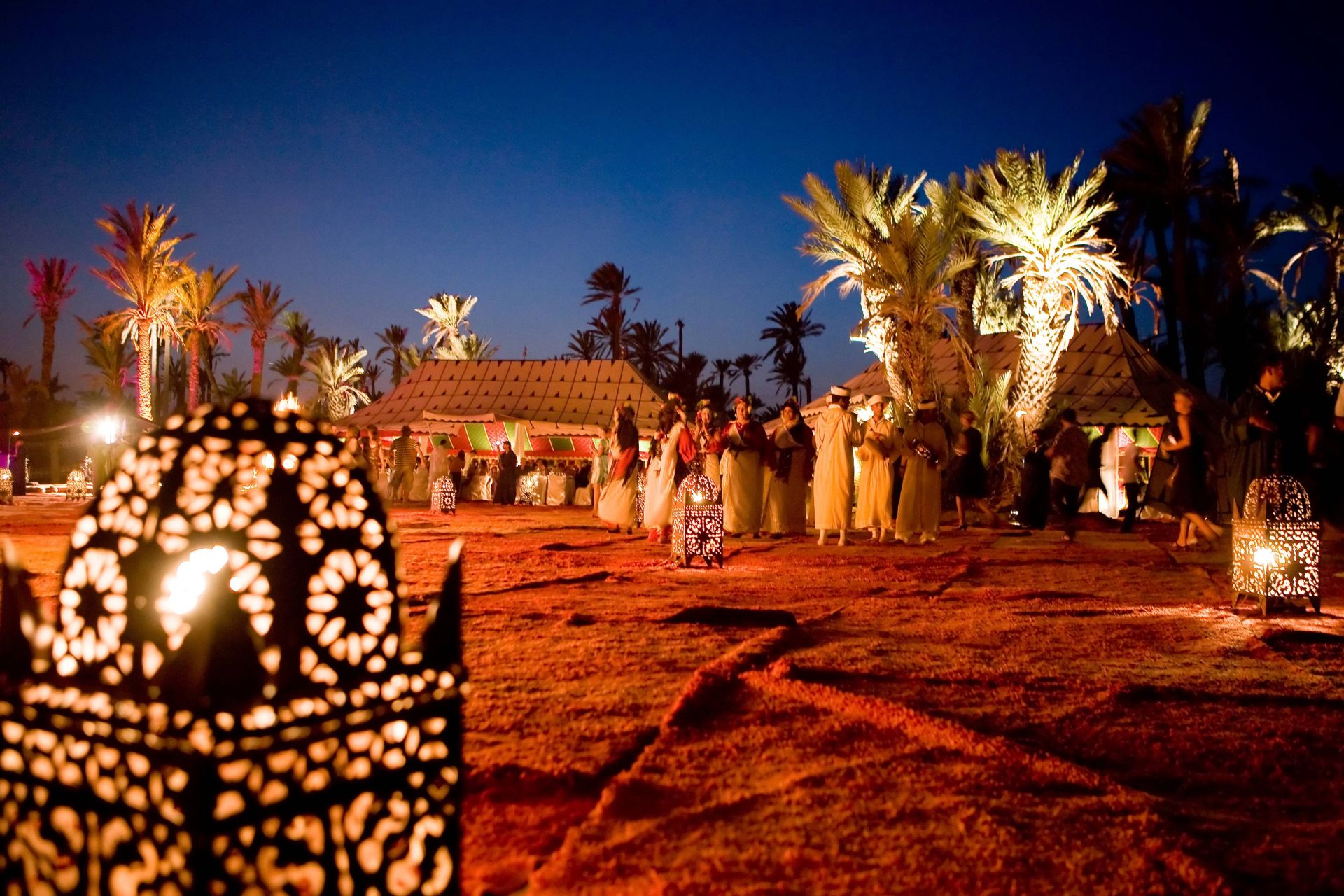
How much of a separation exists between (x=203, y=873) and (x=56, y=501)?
92.0ft

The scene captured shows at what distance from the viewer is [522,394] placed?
32.4 meters

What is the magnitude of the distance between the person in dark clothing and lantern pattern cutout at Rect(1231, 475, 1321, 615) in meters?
20.6

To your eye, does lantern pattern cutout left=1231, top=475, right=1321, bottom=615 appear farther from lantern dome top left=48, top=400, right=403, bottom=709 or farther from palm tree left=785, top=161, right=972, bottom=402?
palm tree left=785, top=161, right=972, bottom=402

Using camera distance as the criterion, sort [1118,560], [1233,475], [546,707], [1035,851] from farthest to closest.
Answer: [1118,560]
[1233,475]
[546,707]
[1035,851]

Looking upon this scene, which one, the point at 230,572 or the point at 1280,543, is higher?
the point at 230,572

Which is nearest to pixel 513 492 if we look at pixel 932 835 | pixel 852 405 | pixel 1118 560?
pixel 852 405

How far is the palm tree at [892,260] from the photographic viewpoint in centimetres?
2094

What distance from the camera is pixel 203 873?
1377 mm

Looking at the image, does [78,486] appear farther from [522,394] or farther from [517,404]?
[522,394]

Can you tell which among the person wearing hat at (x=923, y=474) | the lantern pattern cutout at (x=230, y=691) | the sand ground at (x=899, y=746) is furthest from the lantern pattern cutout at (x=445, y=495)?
the lantern pattern cutout at (x=230, y=691)

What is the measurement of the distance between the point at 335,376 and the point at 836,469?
168 ft

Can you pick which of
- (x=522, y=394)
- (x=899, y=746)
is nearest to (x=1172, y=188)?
(x=522, y=394)

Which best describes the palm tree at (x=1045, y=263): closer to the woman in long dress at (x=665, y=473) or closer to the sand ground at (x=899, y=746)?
the woman in long dress at (x=665, y=473)

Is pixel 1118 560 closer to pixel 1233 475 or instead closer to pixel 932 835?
pixel 1233 475
